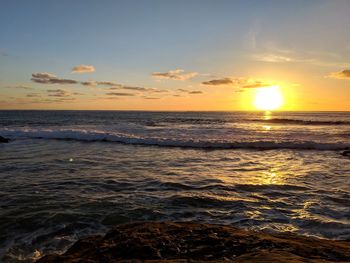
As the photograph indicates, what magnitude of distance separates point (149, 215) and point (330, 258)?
147 inches

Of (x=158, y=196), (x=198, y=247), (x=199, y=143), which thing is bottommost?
(x=158, y=196)

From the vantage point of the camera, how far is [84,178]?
34.0ft

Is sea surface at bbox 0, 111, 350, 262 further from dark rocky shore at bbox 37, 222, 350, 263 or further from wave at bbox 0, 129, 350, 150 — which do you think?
wave at bbox 0, 129, 350, 150

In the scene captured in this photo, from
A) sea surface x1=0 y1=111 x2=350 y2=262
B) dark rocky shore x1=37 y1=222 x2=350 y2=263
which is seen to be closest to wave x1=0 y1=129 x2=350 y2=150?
sea surface x1=0 y1=111 x2=350 y2=262

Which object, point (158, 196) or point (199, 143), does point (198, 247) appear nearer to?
point (158, 196)

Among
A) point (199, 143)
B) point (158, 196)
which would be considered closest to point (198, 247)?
point (158, 196)

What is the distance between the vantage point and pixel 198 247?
4465 millimetres

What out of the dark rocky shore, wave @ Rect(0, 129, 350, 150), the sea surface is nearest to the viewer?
the dark rocky shore

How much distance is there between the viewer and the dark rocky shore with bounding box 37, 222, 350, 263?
13.2ft

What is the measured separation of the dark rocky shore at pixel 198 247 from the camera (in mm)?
4035

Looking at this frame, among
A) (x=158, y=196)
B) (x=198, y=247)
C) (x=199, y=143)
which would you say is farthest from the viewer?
(x=199, y=143)

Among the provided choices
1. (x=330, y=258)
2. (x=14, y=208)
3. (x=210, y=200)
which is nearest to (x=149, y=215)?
(x=210, y=200)

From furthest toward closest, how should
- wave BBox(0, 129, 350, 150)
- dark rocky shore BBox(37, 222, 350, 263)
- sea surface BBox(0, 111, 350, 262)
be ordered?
1. wave BBox(0, 129, 350, 150)
2. sea surface BBox(0, 111, 350, 262)
3. dark rocky shore BBox(37, 222, 350, 263)

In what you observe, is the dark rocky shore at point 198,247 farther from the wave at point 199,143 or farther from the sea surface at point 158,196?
the wave at point 199,143
